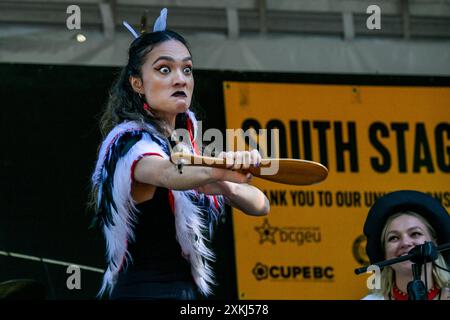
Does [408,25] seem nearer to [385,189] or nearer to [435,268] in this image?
[385,189]

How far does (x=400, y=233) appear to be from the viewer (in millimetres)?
4691

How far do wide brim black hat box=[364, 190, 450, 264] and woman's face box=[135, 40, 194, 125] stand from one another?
136 cm

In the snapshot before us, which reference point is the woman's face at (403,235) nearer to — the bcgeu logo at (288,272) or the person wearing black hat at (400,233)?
the person wearing black hat at (400,233)

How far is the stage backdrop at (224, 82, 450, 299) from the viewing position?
5.78 meters

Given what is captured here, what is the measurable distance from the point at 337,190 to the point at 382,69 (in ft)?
2.27

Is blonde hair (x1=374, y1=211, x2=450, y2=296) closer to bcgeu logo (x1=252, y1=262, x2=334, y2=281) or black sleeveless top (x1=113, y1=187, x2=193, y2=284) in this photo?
bcgeu logo (x1=252, y1=262, x2=334, y2=281)

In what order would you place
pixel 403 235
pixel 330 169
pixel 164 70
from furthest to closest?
1. pixel 330 169
2. pixel 403 235
3. pixel 164 70

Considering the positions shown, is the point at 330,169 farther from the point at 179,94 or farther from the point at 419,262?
the point at 179,94

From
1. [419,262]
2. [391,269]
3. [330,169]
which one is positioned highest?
[330,169]

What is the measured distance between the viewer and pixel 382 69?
6.05m

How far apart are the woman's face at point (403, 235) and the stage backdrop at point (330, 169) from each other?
1.05 metres

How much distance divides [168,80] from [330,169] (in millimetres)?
2376

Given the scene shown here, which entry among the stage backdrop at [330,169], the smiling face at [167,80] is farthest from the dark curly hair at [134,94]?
the stage backdrop at [330,169]

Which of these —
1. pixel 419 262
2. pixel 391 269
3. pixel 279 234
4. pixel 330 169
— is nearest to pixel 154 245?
pixel 419 262
